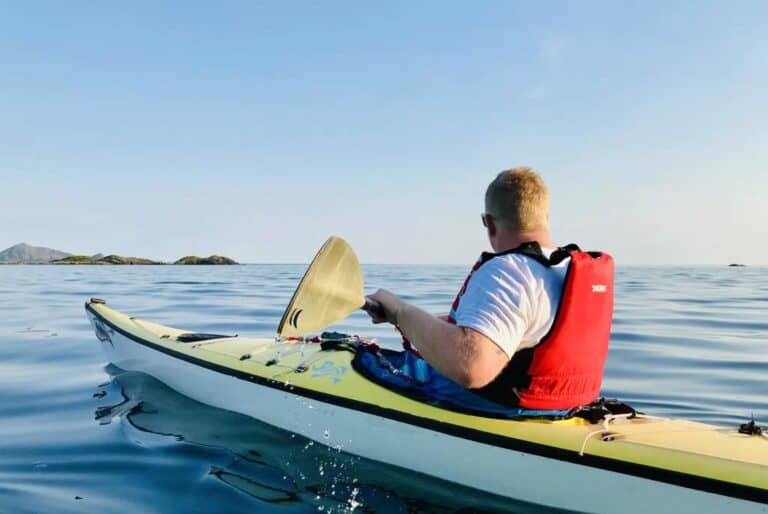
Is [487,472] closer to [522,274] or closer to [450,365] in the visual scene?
[450,365]

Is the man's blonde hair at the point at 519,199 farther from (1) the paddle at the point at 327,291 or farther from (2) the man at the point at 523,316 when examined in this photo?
(1) the paddle at the point at 327,291

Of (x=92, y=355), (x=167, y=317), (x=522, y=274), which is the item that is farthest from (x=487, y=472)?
(x=167, y=317)

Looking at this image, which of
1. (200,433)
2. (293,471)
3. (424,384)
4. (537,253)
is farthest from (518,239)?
(200,433)

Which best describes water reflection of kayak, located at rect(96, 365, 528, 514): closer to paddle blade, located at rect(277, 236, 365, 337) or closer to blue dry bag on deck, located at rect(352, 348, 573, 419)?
blue dry bag on deck, located at rect(352, 348, 573, 419)

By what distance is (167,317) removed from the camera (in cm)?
1076

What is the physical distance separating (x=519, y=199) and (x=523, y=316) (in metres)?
0.55

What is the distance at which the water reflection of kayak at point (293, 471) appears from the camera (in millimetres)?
3094

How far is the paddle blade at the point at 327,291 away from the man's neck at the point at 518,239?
98 centimetres

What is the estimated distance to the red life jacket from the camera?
271 centimetres

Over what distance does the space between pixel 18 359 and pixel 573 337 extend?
6797mm

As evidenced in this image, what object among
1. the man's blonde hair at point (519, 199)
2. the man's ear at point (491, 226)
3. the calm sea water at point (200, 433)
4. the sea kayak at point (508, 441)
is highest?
the man's blonde hair at point (519, 199)

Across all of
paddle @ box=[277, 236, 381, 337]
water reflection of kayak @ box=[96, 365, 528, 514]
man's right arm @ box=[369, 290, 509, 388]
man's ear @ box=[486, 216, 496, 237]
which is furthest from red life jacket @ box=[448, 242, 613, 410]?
paddle @ box=[277, 236, 381, 337]

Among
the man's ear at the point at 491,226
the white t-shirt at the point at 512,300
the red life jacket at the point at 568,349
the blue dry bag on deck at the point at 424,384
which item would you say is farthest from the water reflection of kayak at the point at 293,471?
the man's ear at the point at 491,226

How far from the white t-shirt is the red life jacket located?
4 cm
